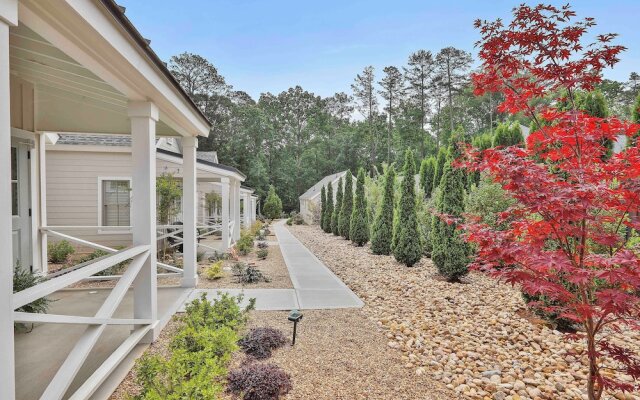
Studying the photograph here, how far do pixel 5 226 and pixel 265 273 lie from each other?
648 centimetres

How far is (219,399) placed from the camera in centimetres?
273

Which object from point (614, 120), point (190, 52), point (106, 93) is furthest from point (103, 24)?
point (190, 52)

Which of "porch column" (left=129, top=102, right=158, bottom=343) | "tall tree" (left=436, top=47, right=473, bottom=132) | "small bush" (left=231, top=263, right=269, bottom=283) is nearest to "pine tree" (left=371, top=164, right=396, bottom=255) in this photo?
"small bush" (left=231, top=263, right=269, bottom=283)

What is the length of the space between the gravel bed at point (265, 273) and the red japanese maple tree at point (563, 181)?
476 cm

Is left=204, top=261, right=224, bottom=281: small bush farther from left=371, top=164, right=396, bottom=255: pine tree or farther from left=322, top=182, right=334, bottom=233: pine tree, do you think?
left=322, top=182, right=334, bottom=233: pine tree

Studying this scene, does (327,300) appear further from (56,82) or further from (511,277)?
(56,82)

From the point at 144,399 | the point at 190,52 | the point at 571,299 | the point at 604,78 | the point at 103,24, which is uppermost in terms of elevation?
the point at 190,52

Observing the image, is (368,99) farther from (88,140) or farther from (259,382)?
(259,382)

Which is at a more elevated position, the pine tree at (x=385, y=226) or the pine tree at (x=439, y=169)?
the pine tree at (x=439, y=169)

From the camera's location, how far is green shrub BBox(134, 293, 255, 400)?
86.4 inches

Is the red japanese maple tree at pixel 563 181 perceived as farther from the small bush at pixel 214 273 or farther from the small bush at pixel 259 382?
the small bush at pixel 214 273

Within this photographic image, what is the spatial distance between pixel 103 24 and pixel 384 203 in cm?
1008

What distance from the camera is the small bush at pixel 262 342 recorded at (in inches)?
142

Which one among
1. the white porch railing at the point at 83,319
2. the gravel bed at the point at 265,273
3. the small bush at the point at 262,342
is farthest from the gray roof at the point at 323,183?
the white porch railing at the point at 83,319
